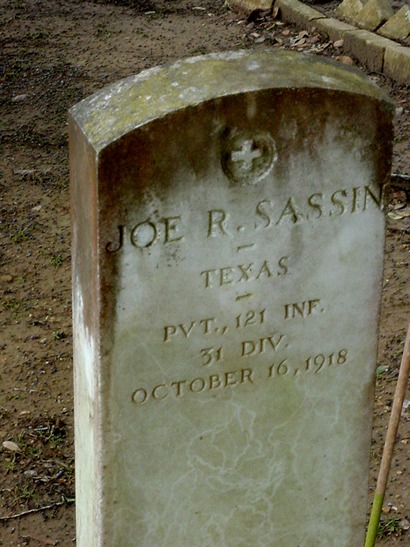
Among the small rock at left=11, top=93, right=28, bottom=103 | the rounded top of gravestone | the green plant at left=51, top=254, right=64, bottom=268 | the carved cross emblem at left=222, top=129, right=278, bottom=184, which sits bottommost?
the green plant at left=51, top=254, right=64, bottom=268

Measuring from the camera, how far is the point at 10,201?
6.09 metres

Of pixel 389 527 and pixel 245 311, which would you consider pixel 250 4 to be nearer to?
A: pixel 389 527

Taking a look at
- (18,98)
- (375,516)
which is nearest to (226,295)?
(375,516)

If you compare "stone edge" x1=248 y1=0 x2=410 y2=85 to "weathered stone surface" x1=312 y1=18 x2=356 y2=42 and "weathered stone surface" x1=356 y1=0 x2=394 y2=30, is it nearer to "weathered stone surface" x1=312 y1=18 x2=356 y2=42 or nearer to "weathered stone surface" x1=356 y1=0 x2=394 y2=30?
"weathered stone surface" x1=312 y1=18 x2=356 y2=42

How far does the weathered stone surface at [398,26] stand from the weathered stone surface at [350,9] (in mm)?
381

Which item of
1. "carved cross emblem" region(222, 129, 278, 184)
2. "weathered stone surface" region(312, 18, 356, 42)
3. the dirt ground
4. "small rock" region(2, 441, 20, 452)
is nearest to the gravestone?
"carved cross emblem" region(222, 129, 278, 184)

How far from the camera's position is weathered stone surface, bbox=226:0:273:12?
8.65 metres

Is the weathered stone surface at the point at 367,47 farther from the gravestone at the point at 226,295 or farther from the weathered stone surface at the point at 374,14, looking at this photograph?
the gravestone at the point at 226,295

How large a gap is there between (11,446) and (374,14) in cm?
487

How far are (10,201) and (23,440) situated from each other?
2174mm

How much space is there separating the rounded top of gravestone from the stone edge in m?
4.51

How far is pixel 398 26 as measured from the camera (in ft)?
25.0

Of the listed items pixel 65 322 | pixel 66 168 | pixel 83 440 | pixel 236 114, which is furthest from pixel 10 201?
pixel 236 114

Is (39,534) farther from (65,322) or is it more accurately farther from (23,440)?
(65,322)
